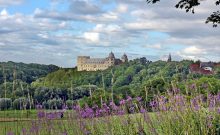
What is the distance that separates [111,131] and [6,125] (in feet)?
7.84

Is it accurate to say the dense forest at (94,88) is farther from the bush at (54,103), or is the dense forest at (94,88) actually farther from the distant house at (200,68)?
the distant house at (200,68)

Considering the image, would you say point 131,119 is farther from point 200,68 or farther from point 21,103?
point 200,68

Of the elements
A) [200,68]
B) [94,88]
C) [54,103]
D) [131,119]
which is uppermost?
[200,68]

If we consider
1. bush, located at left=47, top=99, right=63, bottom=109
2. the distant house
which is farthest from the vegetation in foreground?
the distant house

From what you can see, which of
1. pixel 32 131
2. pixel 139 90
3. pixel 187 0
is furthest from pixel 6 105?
pixel 139 90

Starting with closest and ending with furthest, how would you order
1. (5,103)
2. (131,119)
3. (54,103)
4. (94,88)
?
1. (131,119)
2. (54,103)
3. (5,103)
4. (94,88)

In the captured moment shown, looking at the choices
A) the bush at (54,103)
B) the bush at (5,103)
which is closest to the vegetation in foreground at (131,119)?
the bush at (54,103)

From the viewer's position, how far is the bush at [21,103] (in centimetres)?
824

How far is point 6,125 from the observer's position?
28.1 feet

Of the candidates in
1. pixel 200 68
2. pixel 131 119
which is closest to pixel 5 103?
pixel 131 119

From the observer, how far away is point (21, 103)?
27.7 feet

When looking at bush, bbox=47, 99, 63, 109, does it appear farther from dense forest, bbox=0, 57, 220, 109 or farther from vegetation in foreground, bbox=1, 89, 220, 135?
vegetation in foreground, bbox=1, 89, 220, 135

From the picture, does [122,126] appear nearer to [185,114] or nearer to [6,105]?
[185,114]

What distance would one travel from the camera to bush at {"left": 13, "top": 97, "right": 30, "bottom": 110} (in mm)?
8241
